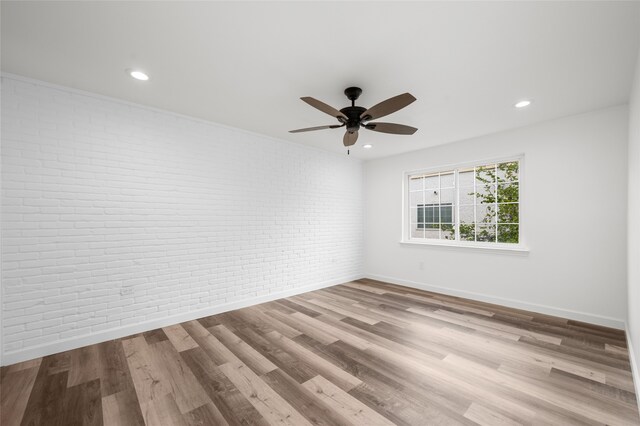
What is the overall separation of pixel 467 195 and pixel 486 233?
2.26 ft

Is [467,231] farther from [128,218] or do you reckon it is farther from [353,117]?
[128,218]

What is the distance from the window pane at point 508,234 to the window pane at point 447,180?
1.06 m

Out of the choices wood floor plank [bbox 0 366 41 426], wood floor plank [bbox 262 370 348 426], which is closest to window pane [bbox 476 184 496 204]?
wood floor plank [bbox 262 370 348 426]

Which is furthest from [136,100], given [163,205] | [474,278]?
[474,278]

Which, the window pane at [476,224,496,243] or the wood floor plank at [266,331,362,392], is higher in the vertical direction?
the window pane at [476,224,496,243]

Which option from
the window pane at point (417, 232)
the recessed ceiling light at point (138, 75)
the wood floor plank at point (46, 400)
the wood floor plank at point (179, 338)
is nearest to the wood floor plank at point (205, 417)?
the wood floor plank at point (46, 400)

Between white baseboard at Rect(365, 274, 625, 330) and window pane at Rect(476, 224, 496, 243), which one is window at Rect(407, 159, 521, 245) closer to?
window pane at Rect(476, 224, 496, 243)

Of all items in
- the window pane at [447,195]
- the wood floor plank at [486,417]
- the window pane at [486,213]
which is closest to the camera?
the wood floor plank at [486,417]

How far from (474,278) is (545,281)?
0.88 meters

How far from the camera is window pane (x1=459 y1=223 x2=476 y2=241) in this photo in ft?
14.7

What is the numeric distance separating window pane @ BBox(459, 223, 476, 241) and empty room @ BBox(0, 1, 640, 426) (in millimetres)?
47

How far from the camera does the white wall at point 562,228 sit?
3127 mm

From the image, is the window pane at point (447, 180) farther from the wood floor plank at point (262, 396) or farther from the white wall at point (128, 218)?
the wood floor plank at point (262, 396)

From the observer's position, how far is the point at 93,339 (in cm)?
279
